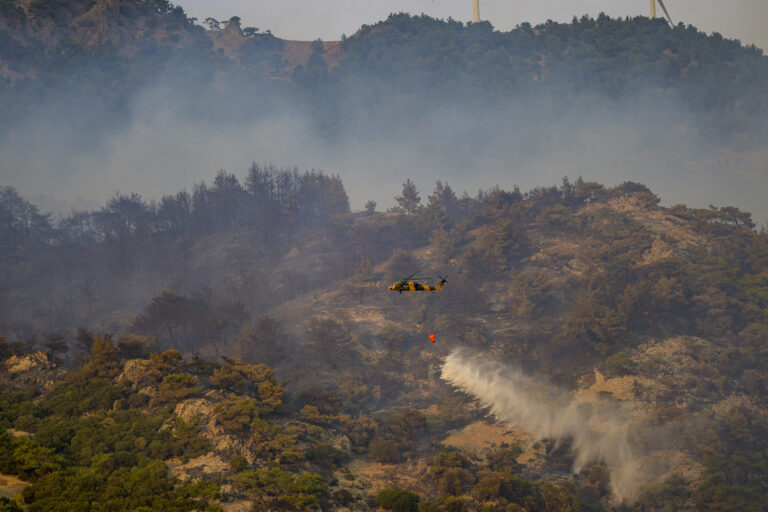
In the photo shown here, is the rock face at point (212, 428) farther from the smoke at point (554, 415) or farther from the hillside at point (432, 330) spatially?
the smoke at point (554, 415)

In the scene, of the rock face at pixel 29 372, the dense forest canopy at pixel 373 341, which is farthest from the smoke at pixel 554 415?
the rock face at pixel 29 372

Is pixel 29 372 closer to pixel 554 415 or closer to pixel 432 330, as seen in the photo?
pixel 554 415

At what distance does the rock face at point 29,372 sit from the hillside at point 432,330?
0.30 meters

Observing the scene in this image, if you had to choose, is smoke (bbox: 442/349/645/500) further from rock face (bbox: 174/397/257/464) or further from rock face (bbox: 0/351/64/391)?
rock face (bbox: 0/351/64/391)

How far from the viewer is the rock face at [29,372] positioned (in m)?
49.7

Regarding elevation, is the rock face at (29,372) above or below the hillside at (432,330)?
above

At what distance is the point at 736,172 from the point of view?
16975 centimetres

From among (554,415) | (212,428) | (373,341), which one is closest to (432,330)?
(373,341)

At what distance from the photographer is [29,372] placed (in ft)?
168

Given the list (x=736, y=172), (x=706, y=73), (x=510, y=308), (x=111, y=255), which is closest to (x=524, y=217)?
(x=510, y=308)

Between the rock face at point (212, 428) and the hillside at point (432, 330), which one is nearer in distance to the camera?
the rock face at point (212, 428)

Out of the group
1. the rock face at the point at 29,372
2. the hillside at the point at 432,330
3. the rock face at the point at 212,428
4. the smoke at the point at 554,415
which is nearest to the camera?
the rock face at the point at 212,428

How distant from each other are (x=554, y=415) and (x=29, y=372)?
50.0 metres

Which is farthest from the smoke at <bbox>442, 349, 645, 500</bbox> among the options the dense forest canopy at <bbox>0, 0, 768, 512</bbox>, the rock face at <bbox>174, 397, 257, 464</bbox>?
the rock face at <bbox>174, 397, 257, 464</bbox>
